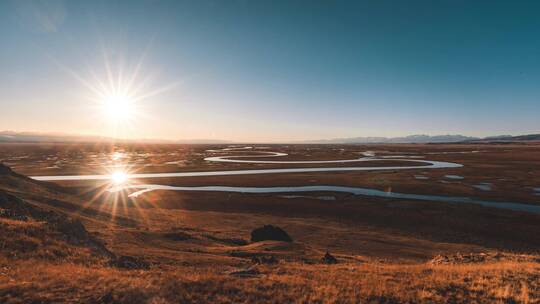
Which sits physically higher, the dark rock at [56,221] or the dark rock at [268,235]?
the dark rock at [56,221]

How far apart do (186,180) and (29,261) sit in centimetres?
5078

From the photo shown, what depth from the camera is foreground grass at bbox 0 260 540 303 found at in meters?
10.3

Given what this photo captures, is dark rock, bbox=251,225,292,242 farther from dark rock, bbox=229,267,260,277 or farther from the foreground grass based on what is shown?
dark rock, bbox=229,267,260,277

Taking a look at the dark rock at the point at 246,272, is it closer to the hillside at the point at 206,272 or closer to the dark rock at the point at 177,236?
the hillside at the point at 206,272

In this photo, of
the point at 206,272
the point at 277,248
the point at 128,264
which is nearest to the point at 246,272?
the point at 206,272

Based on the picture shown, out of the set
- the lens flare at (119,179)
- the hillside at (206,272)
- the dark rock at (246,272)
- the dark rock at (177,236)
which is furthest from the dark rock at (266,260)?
the lens flare at (119,179)

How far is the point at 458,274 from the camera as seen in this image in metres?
14.3

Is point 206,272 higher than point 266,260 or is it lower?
higher

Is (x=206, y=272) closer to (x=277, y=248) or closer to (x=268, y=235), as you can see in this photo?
(x=277, y=248)

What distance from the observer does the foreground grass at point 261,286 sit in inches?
404

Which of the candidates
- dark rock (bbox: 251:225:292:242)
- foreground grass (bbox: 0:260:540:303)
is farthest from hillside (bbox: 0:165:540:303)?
dark rock (bbox: 251:225:292:242)

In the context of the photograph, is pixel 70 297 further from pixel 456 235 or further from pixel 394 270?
pixel 456 235

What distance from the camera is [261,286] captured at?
12078mm

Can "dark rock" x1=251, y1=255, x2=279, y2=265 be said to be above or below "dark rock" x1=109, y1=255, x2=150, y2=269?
below
